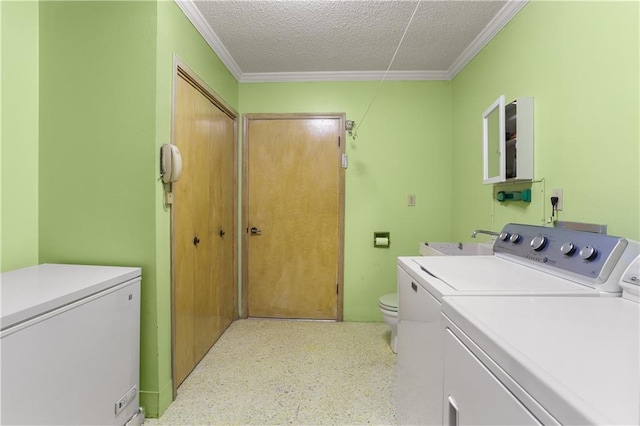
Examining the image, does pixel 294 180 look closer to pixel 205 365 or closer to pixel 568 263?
pixel 205 365

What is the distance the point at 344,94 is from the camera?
256 cm

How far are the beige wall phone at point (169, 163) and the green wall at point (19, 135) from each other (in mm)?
698

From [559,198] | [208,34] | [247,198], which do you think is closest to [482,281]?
[559,198]

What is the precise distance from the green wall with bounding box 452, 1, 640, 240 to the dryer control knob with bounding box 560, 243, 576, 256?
24 cm

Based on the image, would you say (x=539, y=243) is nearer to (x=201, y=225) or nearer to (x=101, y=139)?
(x=201, y=225)

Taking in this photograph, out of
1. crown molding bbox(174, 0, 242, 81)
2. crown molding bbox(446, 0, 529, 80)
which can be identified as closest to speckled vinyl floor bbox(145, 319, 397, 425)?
crown molding bbox(174, 0, 242, 81)

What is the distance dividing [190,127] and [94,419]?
5.05ft

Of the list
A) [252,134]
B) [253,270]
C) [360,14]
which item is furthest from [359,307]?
[360,14]

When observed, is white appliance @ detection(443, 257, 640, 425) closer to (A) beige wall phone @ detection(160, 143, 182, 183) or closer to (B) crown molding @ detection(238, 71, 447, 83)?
(A) beige wall phone @ detection(160, 143, 182, 183)

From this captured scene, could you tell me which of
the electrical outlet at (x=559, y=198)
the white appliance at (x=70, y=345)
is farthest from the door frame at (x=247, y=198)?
the electrical outlet at (x=559, y=198)

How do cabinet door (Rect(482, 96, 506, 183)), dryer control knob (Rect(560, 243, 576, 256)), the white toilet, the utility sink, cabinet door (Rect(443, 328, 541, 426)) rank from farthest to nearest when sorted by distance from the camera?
1. the white toilet
2. the utility sink
3. cabinet door (Rect(482, 96, 506, 183))
4. dryer control knob (Rect(560, 243, 576, 256))
5. cabinet door (Rect(443, 328, 541, 426))

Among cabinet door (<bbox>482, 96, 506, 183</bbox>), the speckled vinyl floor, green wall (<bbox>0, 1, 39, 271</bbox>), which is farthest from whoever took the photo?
cabinet door (<bbox>482, 96, 506, 183</bbox>)

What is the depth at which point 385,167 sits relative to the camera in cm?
258

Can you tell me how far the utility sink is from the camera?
1729 millimetres
